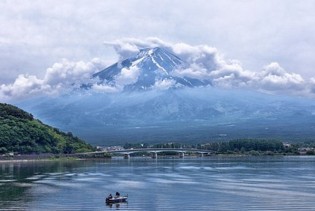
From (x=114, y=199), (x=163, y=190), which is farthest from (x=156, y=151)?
(x=114, y=199)

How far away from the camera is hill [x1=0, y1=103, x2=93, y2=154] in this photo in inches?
4092

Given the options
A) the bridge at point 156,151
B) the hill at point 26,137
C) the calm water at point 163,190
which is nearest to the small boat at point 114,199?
the calm water at point 163,190

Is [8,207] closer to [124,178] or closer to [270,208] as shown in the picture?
[270,208]

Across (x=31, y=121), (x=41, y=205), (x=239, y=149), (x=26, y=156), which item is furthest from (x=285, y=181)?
(x=239, y=149)

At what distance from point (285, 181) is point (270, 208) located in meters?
19.5

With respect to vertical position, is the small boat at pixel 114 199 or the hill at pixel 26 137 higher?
the hill at pixel 26 137

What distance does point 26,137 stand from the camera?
349 ft

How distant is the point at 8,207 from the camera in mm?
41031

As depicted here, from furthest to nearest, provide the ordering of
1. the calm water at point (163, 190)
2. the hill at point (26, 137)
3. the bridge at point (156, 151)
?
the bridge at point (156, 151)
the hill at point (26, 137)
the calm water at point (163, 190)

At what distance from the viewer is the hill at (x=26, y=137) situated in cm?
10394

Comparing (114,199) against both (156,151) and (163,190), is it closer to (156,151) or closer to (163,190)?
(163,190)

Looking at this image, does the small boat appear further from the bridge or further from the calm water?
the bridge

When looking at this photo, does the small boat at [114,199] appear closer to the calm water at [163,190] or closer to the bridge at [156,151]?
the calm water at [163,190]

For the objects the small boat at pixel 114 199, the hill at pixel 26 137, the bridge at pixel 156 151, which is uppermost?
the hill at pixel 26 137
